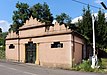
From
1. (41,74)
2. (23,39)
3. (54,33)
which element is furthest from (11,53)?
(41,74)

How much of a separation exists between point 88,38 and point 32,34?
7132mm

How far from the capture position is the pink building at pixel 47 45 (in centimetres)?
3088

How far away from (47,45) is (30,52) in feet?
13.0

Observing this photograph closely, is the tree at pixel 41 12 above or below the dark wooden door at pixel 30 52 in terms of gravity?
above

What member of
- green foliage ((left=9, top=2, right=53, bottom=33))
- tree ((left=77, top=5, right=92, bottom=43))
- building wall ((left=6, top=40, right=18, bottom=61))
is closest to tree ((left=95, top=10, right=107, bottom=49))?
tree ((left=77, top=5, right=92, bottom=43))

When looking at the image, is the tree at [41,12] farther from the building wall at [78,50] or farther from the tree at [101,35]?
the building wall at [78,50]

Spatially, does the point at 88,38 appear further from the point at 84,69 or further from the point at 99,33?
the point at 84,69

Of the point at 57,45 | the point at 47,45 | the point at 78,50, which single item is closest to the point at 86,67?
the point at 78,50

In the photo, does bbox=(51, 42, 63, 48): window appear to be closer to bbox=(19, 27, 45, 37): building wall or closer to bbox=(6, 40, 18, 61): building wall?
bbox=(19, 27, 45, 37): building wall

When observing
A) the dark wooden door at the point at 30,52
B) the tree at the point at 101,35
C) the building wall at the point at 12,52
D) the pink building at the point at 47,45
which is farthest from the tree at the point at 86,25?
the building wall at the point at 12,52

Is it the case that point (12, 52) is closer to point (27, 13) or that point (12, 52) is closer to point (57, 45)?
point (57, 45)

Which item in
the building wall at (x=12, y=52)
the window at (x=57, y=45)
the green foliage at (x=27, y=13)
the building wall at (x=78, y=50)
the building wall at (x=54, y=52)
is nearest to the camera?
the building wall at (x=54, y=52)

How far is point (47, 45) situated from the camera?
33.8 metres

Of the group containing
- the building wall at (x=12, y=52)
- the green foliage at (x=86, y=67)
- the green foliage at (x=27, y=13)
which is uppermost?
the green foliage at (x=27, y=13)
